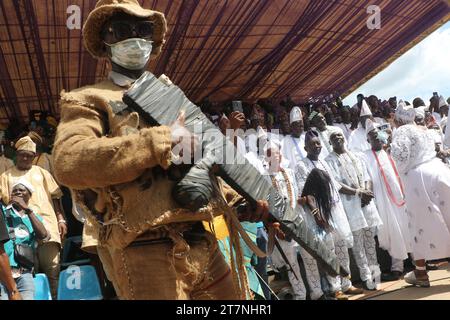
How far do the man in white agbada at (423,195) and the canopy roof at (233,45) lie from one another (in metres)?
2.55

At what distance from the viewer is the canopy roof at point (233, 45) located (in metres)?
5.97

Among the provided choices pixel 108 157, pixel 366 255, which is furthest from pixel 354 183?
pixel 108 157

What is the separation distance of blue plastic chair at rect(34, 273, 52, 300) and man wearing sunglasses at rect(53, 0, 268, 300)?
2.18 metres

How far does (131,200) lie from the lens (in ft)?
5.94

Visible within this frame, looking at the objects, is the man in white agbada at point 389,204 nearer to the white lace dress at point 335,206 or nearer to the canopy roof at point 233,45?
the white lace dress at point 335,206

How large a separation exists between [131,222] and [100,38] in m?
0.87

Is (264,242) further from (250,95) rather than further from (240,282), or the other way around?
(250,95)

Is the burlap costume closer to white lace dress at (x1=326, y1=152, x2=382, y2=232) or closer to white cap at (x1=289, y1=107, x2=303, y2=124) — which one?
white lace dress at (x1=326, y1=152, x2=382, y2=232)

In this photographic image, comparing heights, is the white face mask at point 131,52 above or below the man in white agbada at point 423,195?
above

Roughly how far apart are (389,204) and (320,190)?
137 centimetres

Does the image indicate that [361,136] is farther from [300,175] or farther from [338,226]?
[338,226]

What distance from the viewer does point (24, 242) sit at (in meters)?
4.15

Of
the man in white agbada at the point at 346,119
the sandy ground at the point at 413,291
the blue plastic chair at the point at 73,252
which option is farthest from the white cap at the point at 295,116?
the blue plastic chair at the point at 73,252
